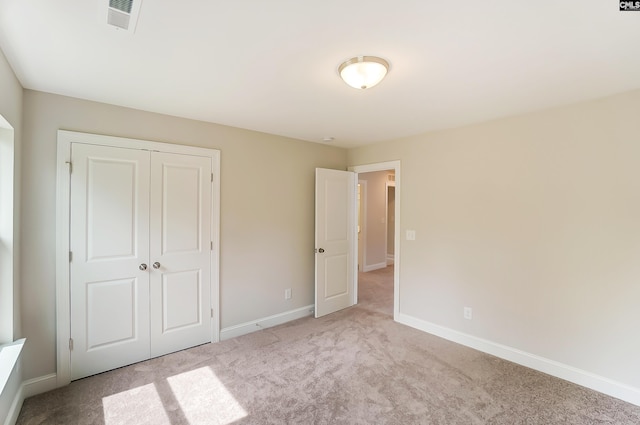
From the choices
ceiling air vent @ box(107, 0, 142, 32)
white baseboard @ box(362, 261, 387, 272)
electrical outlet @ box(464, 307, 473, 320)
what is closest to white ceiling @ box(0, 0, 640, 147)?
ceiling air vent @ box(107, 0, 142, 32)

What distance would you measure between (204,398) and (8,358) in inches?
49.6

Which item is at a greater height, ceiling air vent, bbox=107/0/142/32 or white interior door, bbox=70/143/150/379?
ceiling air vent, bbox=107/0/142/32

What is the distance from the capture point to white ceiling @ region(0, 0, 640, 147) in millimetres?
1347

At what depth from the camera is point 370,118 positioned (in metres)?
2.92

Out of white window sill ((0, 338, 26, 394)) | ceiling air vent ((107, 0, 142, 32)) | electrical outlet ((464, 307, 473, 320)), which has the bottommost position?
electrical outlet ((464, 307, 473, 320))

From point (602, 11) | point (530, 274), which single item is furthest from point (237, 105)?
point (530, 274)

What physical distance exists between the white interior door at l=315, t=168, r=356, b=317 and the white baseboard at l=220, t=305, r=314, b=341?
20 centimetres

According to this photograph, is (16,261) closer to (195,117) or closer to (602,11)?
(195,117)

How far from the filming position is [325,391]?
2281mm

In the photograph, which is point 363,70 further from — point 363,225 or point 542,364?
point 363,225

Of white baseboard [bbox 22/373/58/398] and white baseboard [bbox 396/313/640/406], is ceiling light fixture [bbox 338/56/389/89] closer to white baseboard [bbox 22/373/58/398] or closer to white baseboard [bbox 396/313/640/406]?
white baseboard [bbox 396/313/640/406]

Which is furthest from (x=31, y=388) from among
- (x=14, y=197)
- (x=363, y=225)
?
(x=363, y=225)

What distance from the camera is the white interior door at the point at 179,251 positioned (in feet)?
9.12

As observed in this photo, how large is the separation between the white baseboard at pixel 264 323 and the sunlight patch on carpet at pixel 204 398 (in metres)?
0.65
